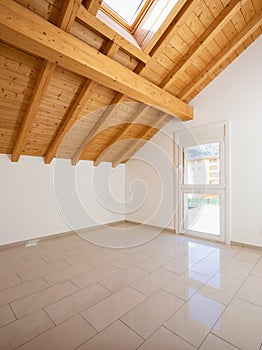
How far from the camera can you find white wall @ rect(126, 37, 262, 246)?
2773mm

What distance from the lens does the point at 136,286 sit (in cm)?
187

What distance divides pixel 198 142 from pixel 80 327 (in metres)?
3.16

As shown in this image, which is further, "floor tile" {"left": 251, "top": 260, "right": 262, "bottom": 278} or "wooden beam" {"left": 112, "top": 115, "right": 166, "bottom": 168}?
"wooden beam" {"left": 112, "top": 115, "right": 166, "bottom": 168}

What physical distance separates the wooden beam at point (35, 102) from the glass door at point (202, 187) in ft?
8.41

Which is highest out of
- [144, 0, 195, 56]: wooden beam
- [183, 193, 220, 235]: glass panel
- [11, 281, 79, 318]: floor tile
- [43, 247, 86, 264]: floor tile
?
[144, 0, 195, 56]: wooden beam

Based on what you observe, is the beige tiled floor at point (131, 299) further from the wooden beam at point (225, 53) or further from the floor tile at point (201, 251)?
the wooden beam at point (225, 53)

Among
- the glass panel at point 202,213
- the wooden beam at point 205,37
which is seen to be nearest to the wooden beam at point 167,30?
Result: the wooden beam at point 205,37

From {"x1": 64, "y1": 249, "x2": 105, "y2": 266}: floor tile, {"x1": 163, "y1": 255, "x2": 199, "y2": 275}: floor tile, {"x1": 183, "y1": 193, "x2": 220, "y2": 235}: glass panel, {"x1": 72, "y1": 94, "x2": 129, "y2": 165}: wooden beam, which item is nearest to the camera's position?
{"x1": 163, "y1": 255, "x2": 199, "y2": 275}: floor tile

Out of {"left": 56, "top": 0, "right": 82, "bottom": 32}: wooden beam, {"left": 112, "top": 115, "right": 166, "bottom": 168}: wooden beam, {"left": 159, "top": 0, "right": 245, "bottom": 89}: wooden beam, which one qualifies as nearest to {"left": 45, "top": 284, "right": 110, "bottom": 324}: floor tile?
{"left": 56, "top": 0, "right": 82, "bottom": 32}: wooden beam

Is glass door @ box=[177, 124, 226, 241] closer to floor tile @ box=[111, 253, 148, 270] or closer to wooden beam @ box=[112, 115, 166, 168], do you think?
wooden beam @ box=[112, 115, 166, 168]

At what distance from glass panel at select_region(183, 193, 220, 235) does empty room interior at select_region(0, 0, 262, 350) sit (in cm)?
2

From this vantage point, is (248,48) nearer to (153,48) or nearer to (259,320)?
(153,48)

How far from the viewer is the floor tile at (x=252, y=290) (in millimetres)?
1657

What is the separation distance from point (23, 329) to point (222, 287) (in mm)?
1773
